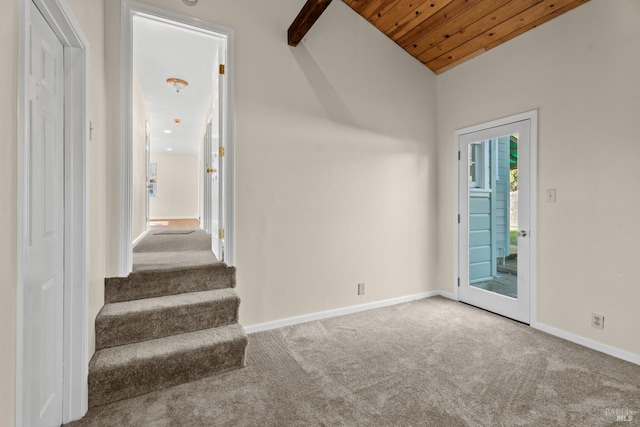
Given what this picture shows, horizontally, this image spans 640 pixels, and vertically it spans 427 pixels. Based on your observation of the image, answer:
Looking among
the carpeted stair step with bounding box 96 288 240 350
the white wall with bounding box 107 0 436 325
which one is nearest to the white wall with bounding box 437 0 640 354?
the white wall with bounding box 107 0 436 325

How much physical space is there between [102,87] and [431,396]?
299 centimetres

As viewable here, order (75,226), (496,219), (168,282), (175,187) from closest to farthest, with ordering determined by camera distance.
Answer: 1. (75,226)
2. (168,282)
3. (496,219)
4. (175,187)

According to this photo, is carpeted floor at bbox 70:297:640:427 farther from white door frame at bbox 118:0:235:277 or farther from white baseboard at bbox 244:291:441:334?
white door frame at bbox 118:0:235:277

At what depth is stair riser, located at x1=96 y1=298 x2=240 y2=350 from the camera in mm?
2041

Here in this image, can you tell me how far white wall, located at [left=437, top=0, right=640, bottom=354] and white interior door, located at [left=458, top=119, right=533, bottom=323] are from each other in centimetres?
15

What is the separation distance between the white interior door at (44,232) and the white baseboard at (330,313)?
1.46 meters

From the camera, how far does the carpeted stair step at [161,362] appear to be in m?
1.83

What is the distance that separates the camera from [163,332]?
87.3 inches

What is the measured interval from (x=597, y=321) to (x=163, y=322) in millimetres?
3393

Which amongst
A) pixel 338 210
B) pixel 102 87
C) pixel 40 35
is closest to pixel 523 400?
pixel 338 210

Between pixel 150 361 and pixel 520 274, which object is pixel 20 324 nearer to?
pixel 150 361

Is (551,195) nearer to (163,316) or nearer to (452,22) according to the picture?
(452,22)

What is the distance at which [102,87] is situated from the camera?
85.4 inches

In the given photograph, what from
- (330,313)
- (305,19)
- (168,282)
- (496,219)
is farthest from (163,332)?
(496,219)
